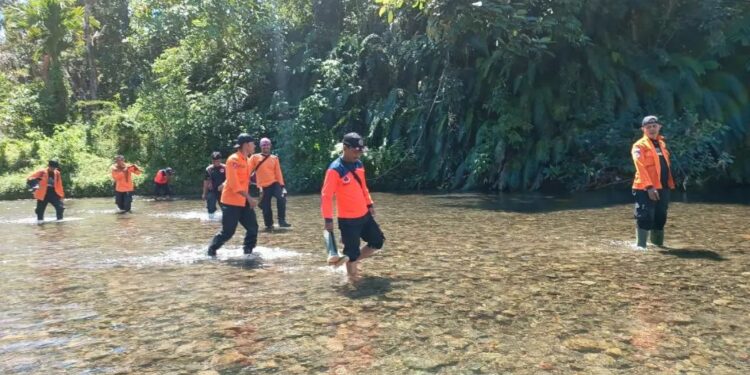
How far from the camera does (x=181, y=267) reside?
830 centimetres

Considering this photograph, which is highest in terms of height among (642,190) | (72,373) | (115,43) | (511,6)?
(115,43)

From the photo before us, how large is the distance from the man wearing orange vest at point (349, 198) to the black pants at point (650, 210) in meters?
4.15

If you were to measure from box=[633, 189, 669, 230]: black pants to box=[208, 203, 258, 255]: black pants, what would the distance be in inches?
224

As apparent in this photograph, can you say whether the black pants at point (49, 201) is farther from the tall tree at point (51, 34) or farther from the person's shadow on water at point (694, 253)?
the tall tree at point (51, 34)

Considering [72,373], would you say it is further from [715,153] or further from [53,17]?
[53,17]

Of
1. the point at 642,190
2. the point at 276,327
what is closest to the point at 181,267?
the point at 276,327

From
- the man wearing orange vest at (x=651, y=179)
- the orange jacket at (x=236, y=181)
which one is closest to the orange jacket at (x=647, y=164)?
the man wearing orange vest at (x=651, y=179)

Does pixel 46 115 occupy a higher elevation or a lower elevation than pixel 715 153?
higher

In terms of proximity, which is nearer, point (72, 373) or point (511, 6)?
point (72, 373)

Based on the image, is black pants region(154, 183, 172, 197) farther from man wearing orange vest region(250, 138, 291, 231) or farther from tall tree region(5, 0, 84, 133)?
tall tree region(5, 0, 84, 133)

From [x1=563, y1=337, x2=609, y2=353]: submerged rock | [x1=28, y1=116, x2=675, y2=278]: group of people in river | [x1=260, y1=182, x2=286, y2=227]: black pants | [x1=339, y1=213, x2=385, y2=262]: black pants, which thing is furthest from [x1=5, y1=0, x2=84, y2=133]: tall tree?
[x1=563, y1=337, x2=609, y2=353]: submerged rock

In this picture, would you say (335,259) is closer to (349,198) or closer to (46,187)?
(349,198)

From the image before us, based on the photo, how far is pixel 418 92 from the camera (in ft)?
82.5

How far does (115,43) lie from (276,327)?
134 ft
